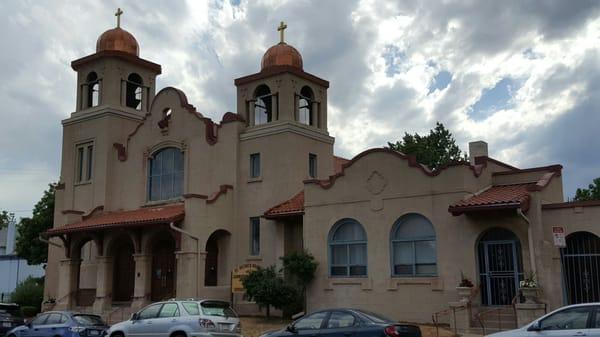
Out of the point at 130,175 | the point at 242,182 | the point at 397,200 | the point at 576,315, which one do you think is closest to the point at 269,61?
the point at 242,182

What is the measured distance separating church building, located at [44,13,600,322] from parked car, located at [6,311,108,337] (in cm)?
785

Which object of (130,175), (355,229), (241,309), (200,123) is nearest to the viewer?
(355,229)

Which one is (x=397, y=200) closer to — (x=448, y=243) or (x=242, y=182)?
(x=448, y=243)

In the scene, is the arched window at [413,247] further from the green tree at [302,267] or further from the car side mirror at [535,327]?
the car side mirror at [535,327]

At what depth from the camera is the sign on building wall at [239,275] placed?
2719 centimetres

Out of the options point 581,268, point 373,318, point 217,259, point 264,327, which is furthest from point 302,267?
point 373,318

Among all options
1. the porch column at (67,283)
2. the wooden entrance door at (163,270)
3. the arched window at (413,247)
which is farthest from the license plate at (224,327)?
the porch column at (67,283)

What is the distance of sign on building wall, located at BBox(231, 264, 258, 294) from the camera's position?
2719 centimetres

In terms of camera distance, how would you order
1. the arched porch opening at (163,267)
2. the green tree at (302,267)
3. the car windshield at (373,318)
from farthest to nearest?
the arched porch opening at (163,267)
the green tree at (302,267)
the car windshield at (373,318)

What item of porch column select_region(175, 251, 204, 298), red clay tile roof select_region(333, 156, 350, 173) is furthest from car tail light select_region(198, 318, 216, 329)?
red clay tile roof select_region(333, 156, 350, 173)

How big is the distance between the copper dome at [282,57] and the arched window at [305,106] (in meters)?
1.19

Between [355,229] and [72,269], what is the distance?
48.6 feet

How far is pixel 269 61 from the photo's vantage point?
3222 centimetres

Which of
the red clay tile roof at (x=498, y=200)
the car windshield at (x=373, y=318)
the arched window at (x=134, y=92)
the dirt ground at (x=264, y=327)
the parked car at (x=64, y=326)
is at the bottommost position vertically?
the dirt ground at (x=264, y=327)
